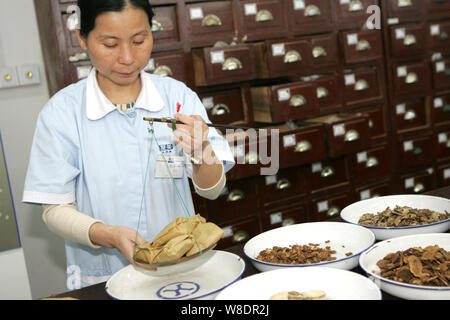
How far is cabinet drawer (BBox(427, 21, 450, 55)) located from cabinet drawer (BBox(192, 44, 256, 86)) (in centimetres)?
151

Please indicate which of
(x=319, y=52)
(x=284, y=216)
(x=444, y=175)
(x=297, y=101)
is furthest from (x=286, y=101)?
(x=444, y=175)

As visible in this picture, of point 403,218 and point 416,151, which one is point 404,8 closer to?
point 416,151

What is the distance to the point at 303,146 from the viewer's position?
2619mm

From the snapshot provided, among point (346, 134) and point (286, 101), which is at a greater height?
point (286, 101)

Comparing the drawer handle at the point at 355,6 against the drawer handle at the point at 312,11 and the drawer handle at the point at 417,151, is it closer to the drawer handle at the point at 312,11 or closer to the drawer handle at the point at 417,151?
the drawer handle at the point at 312,11

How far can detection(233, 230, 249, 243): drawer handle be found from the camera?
2.71 meters

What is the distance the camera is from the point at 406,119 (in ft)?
11.0

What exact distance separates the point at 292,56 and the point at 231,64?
0.38 m

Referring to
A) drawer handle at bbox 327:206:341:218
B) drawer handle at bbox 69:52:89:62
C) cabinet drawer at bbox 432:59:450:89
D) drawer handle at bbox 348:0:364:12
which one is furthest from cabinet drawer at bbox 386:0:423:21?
drawer handle at bbox 69:52:89:62

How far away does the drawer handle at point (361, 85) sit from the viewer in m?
3.09

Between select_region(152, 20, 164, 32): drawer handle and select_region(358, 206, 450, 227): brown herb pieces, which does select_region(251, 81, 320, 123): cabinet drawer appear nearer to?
select_region(152, 20, 164, 32): drawer handle
